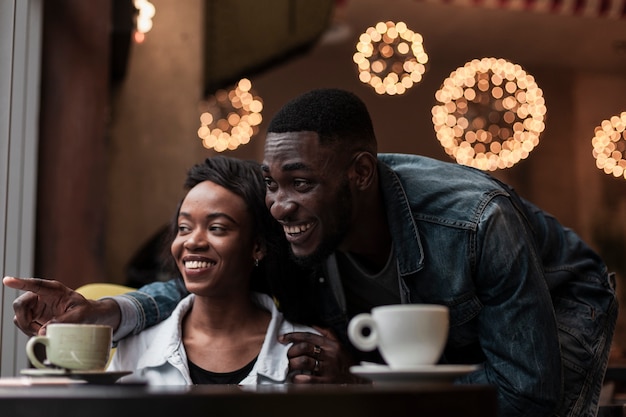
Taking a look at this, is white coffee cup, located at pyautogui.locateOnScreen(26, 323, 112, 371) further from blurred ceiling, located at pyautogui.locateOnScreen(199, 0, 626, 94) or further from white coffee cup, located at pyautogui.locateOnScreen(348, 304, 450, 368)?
blurred ceiling, located at pyautogui.locateOnScreen(199, 0, 626, 94)

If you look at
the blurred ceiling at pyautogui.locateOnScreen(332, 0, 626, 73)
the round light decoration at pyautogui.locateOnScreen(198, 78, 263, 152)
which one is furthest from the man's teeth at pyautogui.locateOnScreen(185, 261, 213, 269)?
the blurred ceiling at pyautogui.locateOnScreen(332, 0, 626, 73)

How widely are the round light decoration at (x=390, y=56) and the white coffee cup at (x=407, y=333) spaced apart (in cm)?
541

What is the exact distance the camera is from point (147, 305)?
7.16 feet

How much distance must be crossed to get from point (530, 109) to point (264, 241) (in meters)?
5.18

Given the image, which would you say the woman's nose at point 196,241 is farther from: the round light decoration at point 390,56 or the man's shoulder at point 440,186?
the round light decoration at point 390,56

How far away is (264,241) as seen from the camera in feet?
7.20

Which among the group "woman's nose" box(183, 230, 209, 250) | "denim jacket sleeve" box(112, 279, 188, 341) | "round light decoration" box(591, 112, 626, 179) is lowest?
"denim jacket sleeve" box(112, 279, 188, 341)

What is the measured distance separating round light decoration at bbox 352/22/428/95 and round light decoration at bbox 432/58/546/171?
399 mm

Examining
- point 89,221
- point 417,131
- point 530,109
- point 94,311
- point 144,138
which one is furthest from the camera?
point 417,131

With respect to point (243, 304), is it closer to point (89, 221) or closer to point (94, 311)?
point (94, 311)

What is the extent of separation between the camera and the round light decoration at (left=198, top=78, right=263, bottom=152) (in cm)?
716

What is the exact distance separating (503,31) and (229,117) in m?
3.45

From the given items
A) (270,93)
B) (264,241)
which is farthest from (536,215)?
(270,93)

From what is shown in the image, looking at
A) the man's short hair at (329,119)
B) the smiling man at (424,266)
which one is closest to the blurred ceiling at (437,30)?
the smiling man at (424,266)
